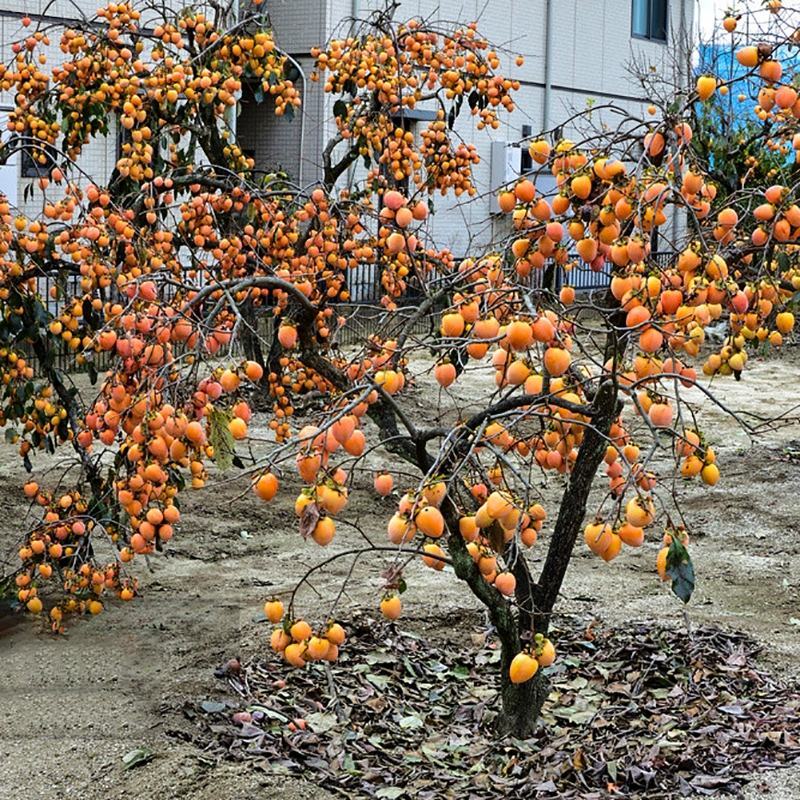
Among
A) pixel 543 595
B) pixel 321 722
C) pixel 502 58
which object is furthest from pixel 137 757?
pixel 502 58

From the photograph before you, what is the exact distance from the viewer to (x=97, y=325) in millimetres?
6031

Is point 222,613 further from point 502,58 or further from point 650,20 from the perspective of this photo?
point 650,20

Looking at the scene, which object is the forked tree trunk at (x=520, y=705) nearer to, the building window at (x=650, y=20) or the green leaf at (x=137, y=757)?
the green leaf at (x=137, y=757)

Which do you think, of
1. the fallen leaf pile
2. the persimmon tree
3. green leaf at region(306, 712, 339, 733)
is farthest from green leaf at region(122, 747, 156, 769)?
the persimmon tree

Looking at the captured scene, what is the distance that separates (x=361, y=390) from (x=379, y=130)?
6010 millimetres

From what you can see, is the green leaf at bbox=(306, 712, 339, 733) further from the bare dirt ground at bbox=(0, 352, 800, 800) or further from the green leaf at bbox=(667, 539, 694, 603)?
the green leaf at bbox=(667, 539, 694, 603)

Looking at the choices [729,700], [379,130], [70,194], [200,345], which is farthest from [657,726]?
[379,130]

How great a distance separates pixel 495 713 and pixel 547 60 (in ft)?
54.2

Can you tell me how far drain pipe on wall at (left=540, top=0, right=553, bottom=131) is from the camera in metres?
20.0

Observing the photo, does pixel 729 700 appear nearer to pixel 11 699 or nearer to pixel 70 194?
pixel 11 699

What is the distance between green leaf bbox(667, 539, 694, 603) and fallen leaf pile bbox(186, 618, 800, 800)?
94 cm

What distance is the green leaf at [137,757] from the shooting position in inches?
171

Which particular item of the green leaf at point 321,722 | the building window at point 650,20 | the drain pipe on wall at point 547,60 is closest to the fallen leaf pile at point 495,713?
the green leaf at point 321,722

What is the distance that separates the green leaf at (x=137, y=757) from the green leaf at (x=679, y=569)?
1942 mm
